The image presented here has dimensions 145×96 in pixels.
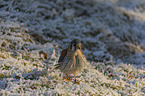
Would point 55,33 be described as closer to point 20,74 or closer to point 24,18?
point 24,18

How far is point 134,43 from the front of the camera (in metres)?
10.9

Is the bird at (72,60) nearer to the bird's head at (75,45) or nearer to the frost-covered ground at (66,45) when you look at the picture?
the bird's head at (75,45)

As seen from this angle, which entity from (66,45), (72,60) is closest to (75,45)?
(72,60)

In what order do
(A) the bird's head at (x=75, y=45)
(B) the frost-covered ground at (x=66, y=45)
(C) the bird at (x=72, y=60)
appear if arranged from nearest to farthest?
(A) the bird's head at (x=75, y=45) → (C) the bird at (x=72, y=60) → (B) the frost-covered ground at (x=66, y=45)

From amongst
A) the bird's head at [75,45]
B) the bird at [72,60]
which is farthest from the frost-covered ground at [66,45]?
the bird's head at [75,45]

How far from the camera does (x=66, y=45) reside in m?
8.57

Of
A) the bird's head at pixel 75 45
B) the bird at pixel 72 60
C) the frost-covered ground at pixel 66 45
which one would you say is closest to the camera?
the bird's head at pixel 75 45

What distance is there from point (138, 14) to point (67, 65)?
10972 millimetres

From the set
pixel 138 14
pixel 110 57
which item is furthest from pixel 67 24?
pixel 138 14

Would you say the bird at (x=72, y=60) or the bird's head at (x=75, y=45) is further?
the bird at (x=72, y=60)

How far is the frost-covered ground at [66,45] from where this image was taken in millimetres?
5324

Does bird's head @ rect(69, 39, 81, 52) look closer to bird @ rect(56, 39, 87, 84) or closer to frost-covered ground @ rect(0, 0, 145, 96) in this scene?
bird @ rect(56, 39, 87, 84)

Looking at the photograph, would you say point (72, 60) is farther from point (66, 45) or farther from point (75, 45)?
point (66, 45)

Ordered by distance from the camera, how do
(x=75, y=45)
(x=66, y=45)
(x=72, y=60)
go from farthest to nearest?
(x=66, y=45) < (x=72, y=60) < (x=75, y=45)
